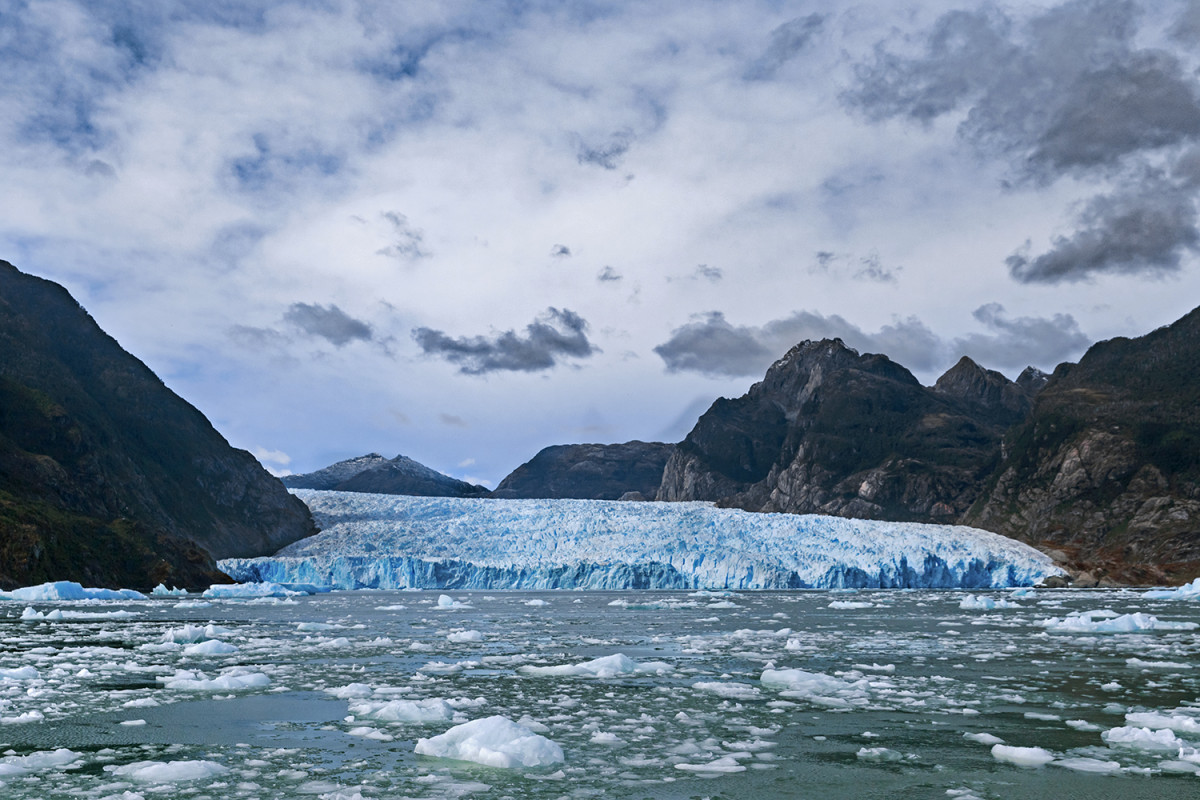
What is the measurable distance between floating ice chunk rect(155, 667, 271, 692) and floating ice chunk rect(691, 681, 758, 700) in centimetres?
→ 620

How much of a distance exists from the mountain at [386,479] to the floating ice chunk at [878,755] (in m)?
169

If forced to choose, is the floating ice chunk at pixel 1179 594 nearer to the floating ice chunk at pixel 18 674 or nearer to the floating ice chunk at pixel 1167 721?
the floating ice chunk at pixel 1167 721

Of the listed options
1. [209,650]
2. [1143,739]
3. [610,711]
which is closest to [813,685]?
[610,711]

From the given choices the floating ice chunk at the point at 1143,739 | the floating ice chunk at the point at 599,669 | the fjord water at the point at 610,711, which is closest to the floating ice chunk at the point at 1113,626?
the fjord water at the point at 610,711

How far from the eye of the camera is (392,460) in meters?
196

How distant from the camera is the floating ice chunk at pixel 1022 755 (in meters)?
7.87

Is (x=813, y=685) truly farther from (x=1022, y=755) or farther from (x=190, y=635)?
(x=190, y=635)

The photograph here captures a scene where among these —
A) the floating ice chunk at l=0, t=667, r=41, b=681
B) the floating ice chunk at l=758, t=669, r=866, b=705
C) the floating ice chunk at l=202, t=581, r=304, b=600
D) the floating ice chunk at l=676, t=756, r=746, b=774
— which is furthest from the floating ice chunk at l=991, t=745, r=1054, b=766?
the floating ice chunk at l=202, t=581, r=304, b=600

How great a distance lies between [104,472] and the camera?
65438 millimetres

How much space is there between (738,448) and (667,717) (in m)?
175

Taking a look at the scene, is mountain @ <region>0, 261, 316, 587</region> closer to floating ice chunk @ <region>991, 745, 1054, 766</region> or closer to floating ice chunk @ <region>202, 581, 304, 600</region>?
floating ice chunk @ <region>202, 581, 304, 600</region>

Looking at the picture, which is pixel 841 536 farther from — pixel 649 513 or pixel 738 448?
pixel 738 448

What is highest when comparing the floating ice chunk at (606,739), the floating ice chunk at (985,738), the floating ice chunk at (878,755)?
the floating ice chunk at (985,738)

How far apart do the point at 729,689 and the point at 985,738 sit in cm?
406
